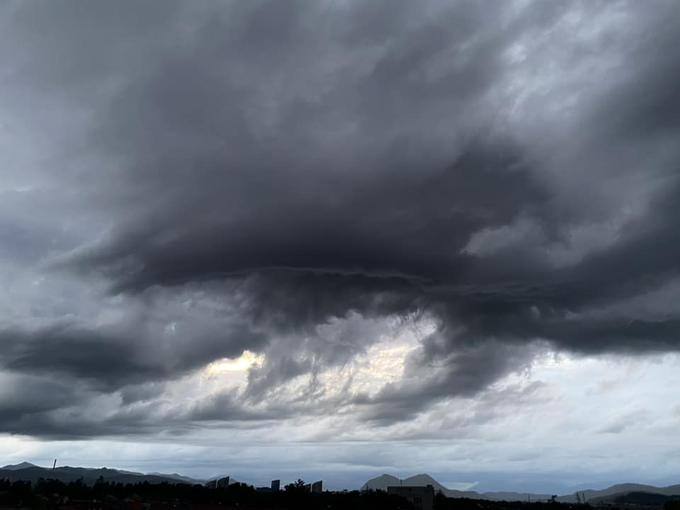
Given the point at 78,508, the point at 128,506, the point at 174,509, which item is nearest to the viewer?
the point at 128,506

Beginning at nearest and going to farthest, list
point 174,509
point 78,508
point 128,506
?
1. point 128,506
2. point 78,508
3. point 174,509

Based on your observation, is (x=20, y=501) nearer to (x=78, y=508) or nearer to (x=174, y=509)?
(x=78, y=508)

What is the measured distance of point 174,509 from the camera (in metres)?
192

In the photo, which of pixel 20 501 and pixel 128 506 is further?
pixel 20 501

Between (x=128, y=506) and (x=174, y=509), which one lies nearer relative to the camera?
(x=128, y=506)

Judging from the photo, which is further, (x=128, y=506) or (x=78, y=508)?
(x=78, y=508)

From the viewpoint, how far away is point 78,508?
17962 cm

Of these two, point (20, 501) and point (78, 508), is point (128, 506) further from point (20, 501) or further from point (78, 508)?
point (20, 501)

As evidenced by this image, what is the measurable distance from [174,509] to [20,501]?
151ft

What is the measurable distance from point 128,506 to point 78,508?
25.7 m

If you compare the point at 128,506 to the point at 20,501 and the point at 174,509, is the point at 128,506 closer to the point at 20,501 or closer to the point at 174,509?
the point at 174,509

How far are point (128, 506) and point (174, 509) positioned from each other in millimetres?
31225

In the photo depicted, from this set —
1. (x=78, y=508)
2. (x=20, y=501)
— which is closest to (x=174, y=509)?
(x=78, y=508)
